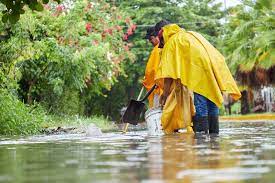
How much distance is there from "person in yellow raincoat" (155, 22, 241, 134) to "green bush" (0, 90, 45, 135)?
182 inches

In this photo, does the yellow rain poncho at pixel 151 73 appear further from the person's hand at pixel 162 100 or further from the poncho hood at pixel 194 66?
the poncho hood at pixel 194 66

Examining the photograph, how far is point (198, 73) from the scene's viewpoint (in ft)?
28.6

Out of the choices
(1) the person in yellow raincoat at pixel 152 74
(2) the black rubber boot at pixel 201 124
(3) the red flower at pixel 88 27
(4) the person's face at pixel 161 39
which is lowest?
(2) the black rubber boot at pixel 201 124

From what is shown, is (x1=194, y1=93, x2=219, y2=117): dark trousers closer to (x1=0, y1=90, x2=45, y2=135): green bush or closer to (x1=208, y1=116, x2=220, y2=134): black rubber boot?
(x1=208, y1=116, x2=220, y2=134): black rubber boot

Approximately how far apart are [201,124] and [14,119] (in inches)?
210

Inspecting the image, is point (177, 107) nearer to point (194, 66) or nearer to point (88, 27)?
point (194, 66)

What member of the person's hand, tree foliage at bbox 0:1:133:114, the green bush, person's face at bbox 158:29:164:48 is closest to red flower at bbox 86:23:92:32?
tree foliage at bbox 0:1:133:114

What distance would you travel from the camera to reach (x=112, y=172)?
3.49 metres

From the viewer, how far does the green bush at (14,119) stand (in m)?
12.8

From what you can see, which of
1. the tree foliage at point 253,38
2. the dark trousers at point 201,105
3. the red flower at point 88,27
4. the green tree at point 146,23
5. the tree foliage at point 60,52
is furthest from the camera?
the green tree at point 146,23

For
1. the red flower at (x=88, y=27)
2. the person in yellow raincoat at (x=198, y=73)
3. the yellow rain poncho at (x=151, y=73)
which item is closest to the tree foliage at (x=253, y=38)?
the red flower at (x=88, y=27)

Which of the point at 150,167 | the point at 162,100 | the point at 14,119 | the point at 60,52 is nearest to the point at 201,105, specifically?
the point at 162,100

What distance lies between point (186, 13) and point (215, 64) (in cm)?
3128

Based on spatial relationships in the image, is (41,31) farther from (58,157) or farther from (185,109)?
(58,157)
